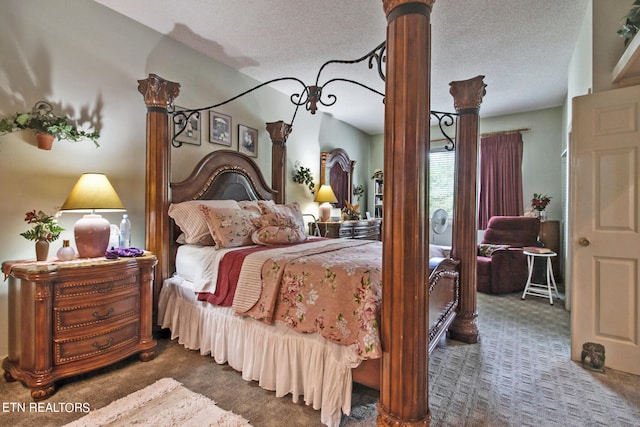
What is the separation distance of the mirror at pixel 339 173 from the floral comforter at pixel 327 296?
3.27 m

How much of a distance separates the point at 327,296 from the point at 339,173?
4.26 m

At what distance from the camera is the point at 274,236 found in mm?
2680

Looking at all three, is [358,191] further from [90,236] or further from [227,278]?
[90,236]

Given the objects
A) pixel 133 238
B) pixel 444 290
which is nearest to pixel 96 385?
pixel 133 238

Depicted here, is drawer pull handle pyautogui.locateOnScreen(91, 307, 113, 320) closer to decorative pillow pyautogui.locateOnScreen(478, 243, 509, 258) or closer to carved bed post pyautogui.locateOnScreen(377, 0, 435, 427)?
carved bed post pyautogui.locateOnScreen(377, 0, 435, 427)

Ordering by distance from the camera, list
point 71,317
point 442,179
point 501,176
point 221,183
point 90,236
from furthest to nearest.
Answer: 1. point 442,179
2. point 501,176
3. point 221,183
4. point 90,236
5. point 71,317

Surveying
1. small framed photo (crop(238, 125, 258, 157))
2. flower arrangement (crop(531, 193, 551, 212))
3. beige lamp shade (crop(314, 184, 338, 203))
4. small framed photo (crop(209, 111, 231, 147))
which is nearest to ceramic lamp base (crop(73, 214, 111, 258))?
small framed photo (crop(209, 111, 231, 147))

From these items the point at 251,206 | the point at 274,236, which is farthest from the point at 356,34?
the point at 274,236

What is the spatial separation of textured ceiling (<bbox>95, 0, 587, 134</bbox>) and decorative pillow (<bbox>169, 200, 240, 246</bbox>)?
1679mm

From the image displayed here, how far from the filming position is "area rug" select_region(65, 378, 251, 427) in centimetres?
160

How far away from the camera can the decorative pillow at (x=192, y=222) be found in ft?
8.51

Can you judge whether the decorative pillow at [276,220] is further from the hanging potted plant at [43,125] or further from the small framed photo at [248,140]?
the hanging potted plant at [43,125]

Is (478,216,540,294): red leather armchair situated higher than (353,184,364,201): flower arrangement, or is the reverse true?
(353,184,364,201): flower arrangement

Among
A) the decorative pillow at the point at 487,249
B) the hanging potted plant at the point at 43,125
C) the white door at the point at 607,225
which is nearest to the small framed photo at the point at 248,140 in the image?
the hanging potted plant at the point at 43,125
